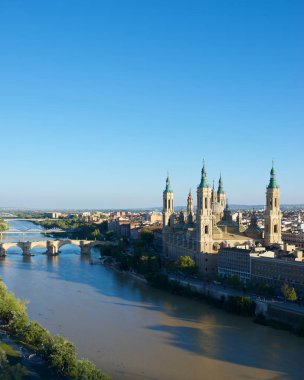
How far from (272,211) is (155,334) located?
13464 mm

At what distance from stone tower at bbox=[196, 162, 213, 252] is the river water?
4.10 meters

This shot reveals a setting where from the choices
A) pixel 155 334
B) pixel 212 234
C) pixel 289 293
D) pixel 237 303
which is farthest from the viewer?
pixel 212 234

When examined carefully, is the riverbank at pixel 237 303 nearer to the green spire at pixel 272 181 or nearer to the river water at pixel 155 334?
the river water at pixel 155 334

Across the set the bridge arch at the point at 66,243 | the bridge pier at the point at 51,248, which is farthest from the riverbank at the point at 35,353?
the bridge arch at the point at 66,243

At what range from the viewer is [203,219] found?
27.3m

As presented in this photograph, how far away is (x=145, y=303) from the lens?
2092 centimetres

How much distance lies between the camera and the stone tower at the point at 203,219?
26.9 meters

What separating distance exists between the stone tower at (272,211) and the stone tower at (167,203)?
31.9 feet

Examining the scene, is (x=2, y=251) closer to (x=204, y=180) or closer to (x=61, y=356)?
(x=204, y=180)

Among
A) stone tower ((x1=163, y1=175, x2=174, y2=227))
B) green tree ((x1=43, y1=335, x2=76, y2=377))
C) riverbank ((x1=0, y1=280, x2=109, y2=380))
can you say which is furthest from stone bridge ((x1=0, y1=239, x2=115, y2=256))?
green tree ((x1=43, y1=335, x2=76, y2=377))

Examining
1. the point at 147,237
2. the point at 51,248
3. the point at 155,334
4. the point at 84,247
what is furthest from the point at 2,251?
the point at 155,334

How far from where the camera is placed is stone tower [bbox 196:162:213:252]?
26.9m

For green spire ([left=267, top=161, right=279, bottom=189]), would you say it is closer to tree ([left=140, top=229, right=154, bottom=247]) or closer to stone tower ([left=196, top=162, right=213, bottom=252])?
stone tower ([left=196, top=162, right=213, bottom=252])

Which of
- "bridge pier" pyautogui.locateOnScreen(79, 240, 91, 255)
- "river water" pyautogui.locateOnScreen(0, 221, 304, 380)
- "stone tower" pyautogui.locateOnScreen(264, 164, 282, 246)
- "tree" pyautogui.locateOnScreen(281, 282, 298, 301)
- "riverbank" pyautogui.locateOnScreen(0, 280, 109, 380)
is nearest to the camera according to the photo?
"riverbank" pyautogui.locateOnScreen(0, 280, 109, 380)
